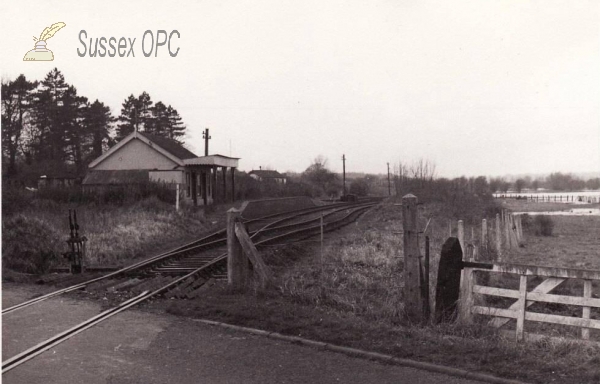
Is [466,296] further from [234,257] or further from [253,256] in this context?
[234,257]

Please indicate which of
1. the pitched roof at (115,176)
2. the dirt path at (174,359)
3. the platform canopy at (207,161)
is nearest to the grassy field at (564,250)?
the dirt path at (174,359)

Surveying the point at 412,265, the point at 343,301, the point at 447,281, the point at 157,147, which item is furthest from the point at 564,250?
the point at 157,147

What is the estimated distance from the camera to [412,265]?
7.03 meters

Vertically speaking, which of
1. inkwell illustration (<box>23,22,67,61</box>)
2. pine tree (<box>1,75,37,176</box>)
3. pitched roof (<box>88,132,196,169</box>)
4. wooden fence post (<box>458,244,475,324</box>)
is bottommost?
wooden fence post (<box>458,244,475,324</box>)

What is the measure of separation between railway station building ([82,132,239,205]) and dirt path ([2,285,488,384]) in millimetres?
24617

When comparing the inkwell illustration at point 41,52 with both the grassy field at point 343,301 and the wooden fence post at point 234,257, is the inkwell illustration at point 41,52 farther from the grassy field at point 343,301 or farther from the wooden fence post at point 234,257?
the grassy field at point 343,301

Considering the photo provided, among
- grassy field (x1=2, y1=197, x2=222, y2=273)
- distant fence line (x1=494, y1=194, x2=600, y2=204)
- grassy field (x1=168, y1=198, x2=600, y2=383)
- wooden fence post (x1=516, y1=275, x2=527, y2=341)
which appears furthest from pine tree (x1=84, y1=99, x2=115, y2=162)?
distant fence line (x1=494, y1=194, x2=600, y2=204)

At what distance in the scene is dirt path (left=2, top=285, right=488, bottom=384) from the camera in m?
5.08

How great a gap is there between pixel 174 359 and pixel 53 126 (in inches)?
1833

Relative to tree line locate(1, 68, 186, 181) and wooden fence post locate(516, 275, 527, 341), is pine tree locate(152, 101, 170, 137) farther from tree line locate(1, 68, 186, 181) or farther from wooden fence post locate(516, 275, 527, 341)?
wooden fence post locate(516, 275, 527, 341)

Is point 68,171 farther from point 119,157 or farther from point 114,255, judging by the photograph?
point 114,255

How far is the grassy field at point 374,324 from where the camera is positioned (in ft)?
17.3

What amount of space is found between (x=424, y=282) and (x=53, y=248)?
944cm

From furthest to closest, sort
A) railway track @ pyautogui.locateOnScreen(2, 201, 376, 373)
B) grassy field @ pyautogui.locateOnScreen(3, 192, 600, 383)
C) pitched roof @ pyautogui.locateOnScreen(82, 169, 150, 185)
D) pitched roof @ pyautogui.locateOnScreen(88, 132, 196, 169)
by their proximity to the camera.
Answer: pitched roof @ pyautogui.locateOnScreen(82, 169, 150, 185) < pitched roof @ pyautogui.locateOnScreen(88, 132, 196, 169) < railway track @ pyautogui.locateOnScreen(2, 201, 376, 373) < grassy field @ pyautogui.locateOnScreen(3, 192, 600, 383)
